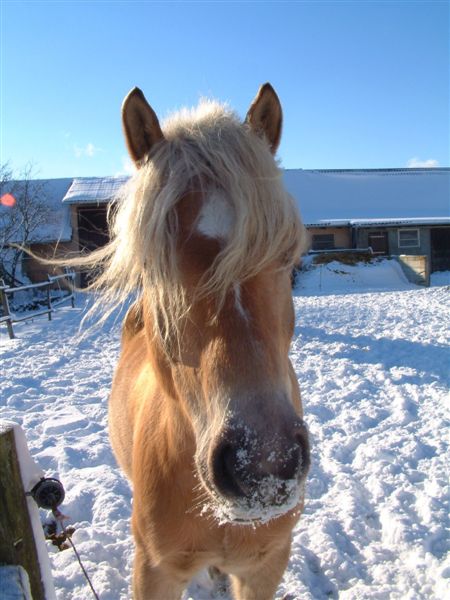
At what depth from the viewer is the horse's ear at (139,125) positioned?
1865 millimetres

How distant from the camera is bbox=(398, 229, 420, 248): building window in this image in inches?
1086

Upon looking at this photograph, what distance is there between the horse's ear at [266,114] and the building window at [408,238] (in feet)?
90.9

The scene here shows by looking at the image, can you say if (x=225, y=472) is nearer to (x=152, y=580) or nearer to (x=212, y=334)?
(x=212, y=334)

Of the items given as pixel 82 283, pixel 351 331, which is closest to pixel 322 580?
pixel 351 331

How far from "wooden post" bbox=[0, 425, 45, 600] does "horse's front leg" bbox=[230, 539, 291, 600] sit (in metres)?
1.19

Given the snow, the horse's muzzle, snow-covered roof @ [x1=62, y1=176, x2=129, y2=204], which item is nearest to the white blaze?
the horse's muzzle

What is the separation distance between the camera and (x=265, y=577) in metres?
2.38

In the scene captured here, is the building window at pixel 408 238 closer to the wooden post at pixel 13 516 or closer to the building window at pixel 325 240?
the building window at pixel 325 240

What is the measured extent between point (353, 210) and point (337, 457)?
3002cm

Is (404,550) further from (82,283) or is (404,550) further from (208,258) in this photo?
(82,283)

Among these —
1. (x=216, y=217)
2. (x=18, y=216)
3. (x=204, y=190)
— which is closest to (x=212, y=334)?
(x=216, y=217)

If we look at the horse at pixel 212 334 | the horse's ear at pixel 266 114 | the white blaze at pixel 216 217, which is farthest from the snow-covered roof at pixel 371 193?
the white blaze at pixel 216 217

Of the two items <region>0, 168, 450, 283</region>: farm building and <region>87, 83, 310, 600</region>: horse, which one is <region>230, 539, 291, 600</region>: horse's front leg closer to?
<region>87, 83, 310, 600</region>: horse

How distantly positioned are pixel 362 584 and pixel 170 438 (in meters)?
1.93
